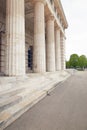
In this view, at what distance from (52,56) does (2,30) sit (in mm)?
7189

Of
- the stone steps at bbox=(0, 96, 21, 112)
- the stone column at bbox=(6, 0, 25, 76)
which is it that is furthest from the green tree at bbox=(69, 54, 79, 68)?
the stone steps at bbox=(0, 96, 21, 112)

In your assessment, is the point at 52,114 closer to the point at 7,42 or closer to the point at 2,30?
the point at 7,42

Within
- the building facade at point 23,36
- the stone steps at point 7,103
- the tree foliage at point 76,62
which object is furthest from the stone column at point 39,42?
the tree foliage at point 76,62

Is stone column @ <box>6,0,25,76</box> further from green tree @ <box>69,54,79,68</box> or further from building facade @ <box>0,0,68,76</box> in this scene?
green tree @ <box>69,54,79,68</box>

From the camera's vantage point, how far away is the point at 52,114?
5.66m

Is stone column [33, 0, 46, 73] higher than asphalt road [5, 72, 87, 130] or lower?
higher

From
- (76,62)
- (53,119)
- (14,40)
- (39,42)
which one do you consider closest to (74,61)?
(76,62)

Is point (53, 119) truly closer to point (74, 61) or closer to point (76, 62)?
point (76, 62)

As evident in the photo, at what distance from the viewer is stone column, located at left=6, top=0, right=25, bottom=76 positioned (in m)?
9.94

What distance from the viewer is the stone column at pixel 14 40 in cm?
994

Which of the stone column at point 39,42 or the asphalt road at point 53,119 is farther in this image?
the stone column at point 39,42

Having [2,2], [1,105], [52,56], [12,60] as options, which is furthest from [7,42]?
[52,56]

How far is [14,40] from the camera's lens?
33.2 feet

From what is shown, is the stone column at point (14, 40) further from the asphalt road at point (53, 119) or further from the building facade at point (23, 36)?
the asphalt road at point (53, 119)
